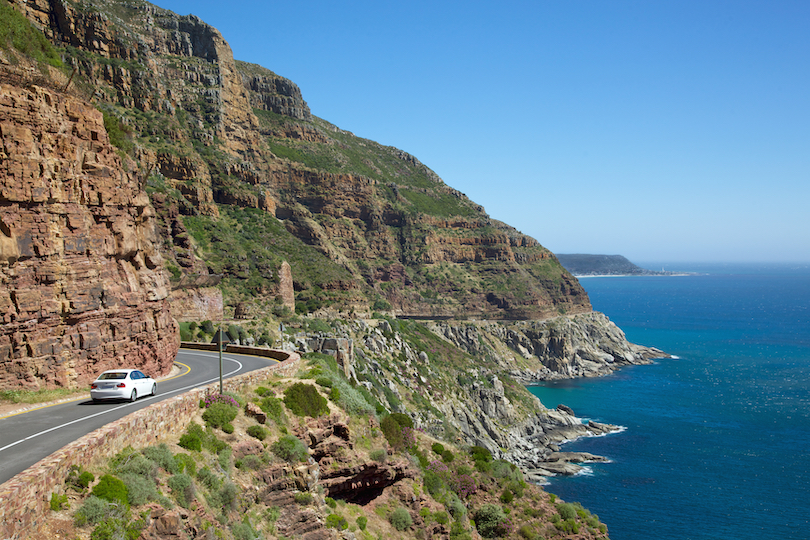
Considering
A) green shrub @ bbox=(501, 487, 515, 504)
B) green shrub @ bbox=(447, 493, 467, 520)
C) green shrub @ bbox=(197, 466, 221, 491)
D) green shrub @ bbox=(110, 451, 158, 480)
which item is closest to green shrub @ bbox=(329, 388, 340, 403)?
green shrub @ bbox=(447, 493, 467, 520)

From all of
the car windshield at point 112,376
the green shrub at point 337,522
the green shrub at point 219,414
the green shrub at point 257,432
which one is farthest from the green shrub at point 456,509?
the car windshield at point 112,376

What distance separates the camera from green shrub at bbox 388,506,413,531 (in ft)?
84.1

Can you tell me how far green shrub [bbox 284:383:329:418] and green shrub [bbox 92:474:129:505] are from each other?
35.7ft

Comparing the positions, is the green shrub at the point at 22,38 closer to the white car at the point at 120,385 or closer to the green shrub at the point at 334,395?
the white car at the point at 120,385

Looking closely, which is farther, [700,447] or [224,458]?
[700,447]

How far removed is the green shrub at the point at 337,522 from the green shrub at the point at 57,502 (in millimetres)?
10581

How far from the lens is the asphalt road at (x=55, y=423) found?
13.3m

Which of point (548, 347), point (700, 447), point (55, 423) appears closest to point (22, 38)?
point (55, 423)

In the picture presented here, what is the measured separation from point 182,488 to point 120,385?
5836 millimetres

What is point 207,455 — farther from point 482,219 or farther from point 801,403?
point 482,219

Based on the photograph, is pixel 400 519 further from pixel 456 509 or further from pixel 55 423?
pixel 55 423

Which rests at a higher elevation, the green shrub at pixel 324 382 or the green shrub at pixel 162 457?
the green shrub at pixel 162 457

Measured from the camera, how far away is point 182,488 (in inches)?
595

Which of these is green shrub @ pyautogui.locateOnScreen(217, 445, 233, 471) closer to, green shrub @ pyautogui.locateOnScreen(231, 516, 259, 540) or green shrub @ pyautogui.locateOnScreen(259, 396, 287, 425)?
green shrub @ pyautogui.locateOnScreen(231, 516, 259, 540)
